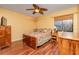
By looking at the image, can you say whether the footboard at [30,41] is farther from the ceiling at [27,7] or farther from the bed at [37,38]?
the ceiling at [27,7]

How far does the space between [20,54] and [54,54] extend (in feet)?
2.08

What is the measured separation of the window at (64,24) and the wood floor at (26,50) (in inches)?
14.3

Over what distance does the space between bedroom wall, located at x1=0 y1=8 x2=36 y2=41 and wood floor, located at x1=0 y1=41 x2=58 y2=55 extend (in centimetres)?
15

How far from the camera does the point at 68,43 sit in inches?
77.4

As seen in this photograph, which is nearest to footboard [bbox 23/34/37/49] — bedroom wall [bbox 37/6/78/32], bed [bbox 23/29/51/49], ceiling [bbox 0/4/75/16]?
bed [bbox 23/29/51/49]

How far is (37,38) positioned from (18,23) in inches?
18.6

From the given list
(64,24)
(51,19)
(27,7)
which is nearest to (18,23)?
(27,7)

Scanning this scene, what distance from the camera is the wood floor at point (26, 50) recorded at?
1.81m

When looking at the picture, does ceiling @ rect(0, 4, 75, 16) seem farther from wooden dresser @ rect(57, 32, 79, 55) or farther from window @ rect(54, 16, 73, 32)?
wooden dresser @ rect(57, 32, 79, 55)

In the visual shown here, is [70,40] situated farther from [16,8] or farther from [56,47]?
[16,8]

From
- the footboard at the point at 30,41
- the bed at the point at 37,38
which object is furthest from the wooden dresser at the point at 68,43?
the footboard at the point at 30,41

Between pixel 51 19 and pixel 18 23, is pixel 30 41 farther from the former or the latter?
pixel 51 19

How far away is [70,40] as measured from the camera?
193 centimetres

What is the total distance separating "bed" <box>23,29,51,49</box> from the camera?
191 cm
